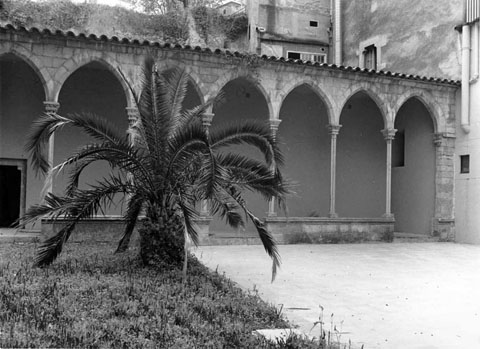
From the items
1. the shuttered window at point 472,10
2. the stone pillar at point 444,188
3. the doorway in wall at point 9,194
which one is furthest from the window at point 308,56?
the doorway in wall at point 9,194

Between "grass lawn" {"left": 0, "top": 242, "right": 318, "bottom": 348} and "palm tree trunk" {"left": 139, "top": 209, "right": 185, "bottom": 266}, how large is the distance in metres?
0.26

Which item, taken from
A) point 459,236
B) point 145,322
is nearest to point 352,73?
point 459,236

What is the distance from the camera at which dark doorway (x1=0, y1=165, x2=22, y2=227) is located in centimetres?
1413

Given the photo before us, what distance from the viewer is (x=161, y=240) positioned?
25.1 feet

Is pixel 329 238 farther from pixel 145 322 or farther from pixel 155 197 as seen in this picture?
pixel 145 322

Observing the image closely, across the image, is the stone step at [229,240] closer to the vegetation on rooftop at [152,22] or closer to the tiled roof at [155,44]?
the tiled roof at [155,44]

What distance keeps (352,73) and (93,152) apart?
345 inches

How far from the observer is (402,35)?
1755 centimetres

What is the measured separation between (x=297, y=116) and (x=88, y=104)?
6.31 metres

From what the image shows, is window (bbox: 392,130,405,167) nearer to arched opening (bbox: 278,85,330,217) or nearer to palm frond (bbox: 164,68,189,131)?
arched opening (bbox: 278,85,330,217)

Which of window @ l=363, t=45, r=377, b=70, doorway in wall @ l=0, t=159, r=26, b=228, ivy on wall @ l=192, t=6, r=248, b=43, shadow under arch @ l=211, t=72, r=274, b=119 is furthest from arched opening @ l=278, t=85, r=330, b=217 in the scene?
doorway in wall @ l=0, t=159, r=26, b=228

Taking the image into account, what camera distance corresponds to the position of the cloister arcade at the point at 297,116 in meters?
11.7

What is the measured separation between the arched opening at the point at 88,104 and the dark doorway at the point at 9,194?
1.55 metres

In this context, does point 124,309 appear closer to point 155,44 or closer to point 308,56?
point 155,44
